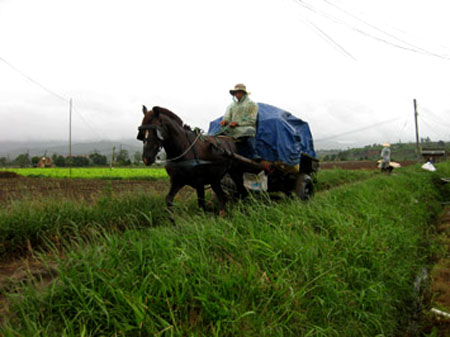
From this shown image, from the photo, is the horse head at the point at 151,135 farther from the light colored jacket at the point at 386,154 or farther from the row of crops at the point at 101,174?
the row of crops at the point at 101,174

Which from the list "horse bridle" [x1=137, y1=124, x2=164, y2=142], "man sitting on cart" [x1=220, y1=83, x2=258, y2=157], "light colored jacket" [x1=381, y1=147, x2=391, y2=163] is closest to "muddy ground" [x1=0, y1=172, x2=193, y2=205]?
"horse bridle" [x1=137, y1=124, x2=164, y2=142]

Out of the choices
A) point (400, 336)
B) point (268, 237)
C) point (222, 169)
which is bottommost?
point (400, 336)

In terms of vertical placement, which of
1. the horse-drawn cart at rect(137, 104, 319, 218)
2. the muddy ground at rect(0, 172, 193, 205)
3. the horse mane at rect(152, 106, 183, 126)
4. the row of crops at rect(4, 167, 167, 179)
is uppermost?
the horse mane at rect(152, 106, 183, 126)

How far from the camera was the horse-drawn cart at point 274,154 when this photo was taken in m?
5.46

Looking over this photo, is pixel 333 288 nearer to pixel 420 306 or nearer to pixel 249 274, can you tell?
pixel 249 274

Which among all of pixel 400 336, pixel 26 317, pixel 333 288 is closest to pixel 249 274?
pixel 333 288

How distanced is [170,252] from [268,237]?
3.39ft

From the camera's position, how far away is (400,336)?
300 cm

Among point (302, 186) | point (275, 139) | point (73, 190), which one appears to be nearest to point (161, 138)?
point (275, 139)

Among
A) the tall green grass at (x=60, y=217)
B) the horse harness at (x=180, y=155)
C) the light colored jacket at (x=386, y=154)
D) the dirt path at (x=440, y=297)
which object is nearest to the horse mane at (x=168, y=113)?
the horse harness at (x=180, y=155)

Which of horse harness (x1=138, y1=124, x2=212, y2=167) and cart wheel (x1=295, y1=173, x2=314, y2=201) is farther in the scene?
cart wheel (x1=295, y1=173, x2=314, y2=201)

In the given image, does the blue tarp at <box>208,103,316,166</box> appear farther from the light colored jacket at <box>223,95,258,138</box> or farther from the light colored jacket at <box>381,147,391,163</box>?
the light colored jacket at <box>381,147,391,163</box>

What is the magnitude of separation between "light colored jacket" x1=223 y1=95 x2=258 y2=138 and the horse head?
5.46ft

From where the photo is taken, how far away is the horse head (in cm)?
421
